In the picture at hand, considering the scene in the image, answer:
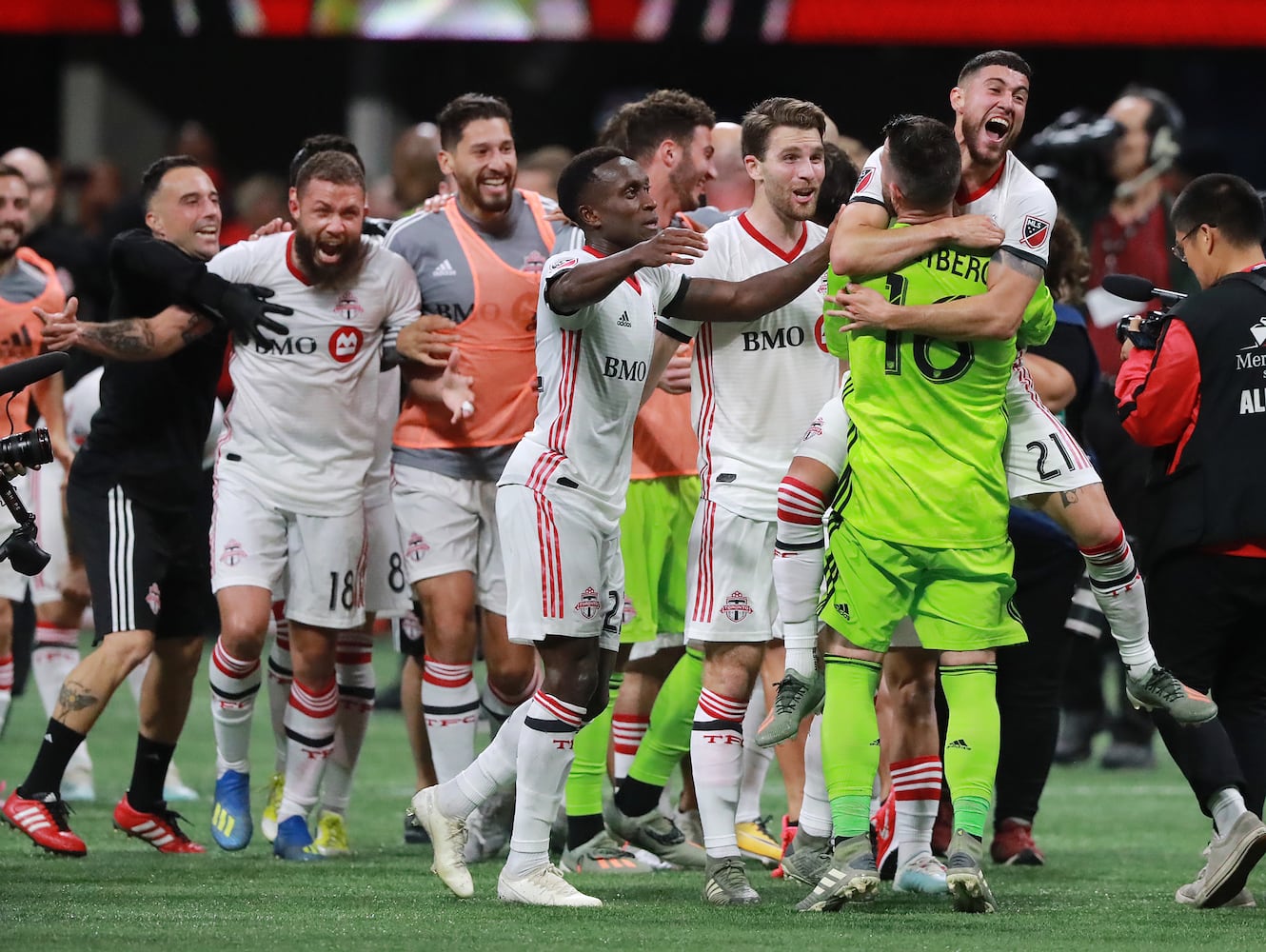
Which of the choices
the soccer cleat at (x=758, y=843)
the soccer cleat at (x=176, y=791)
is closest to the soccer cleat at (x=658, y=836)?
the soccer cleat at (x=758, y=843)

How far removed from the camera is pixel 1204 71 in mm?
20016

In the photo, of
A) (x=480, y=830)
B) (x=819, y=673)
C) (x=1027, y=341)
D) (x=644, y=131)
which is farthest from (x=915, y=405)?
(x=480, y=830)

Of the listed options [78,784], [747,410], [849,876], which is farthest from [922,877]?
[78,784]

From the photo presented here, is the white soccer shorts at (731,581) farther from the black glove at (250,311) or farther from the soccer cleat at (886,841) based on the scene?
the black glove at (250,311)

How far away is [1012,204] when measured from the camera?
19.9 ft

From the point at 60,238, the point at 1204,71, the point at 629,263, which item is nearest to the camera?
the point at 629,263

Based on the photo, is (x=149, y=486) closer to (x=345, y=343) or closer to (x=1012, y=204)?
(x=345, y=343)

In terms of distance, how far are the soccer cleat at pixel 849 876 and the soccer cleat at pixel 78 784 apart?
178 inches

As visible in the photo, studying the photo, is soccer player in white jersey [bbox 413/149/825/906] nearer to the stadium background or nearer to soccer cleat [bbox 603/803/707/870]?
the stadium background

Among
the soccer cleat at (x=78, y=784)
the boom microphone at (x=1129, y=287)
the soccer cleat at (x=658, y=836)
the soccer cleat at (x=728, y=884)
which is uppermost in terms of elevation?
the boom microphone at (x=1129, y=287)

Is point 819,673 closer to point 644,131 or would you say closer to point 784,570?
point 784,570

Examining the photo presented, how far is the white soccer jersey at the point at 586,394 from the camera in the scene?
619cm

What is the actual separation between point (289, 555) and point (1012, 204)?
3067mm

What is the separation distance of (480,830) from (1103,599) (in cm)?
254
